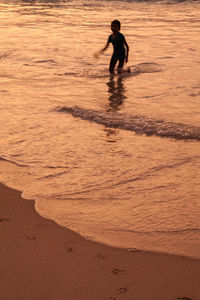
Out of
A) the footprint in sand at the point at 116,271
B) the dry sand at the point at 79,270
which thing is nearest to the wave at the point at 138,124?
the dry sand at the point at 79,270

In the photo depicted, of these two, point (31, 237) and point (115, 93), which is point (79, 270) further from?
point (115, 93)

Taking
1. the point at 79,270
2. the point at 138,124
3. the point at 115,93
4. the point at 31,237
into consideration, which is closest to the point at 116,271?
the point at 79,270

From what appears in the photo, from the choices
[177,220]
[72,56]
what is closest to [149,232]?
[177,220]

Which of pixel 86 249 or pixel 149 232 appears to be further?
pixel 149 232

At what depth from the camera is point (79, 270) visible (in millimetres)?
3180

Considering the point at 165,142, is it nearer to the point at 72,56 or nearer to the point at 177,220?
the point at 177,220

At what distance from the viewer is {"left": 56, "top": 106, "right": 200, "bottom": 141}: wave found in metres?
6.49

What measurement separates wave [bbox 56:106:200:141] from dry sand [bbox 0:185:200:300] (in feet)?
10.4

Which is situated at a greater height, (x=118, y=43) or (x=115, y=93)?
(x=118, y=43)

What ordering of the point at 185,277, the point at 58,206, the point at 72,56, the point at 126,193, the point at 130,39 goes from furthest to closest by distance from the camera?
1. the point at 130,39
2. the point at 72,56
3. the point at 126,193
4. the point at 58,206
5. the point at 185,277

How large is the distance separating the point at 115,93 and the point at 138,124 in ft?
7.68

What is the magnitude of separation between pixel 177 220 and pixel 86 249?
967 mm

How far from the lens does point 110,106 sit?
806 centimetres

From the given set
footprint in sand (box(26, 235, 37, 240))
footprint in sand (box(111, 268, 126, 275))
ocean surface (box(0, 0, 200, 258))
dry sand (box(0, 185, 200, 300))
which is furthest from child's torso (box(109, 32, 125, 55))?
footprint in sand (box(111, 268, 126, 275))
